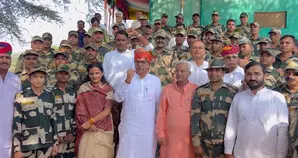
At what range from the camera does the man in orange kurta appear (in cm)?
468

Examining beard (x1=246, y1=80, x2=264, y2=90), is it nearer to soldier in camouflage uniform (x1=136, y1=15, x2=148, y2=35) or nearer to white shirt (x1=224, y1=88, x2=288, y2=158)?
white shirt (x1=224, y1=88, x2=288, y2=158)

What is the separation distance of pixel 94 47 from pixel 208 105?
2828 mm

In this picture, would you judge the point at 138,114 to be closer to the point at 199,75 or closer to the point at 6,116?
the point at 199,75

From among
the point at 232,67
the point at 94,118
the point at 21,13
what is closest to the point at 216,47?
the point at 232,67

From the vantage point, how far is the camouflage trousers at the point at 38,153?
4591mm

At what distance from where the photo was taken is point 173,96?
479 cm

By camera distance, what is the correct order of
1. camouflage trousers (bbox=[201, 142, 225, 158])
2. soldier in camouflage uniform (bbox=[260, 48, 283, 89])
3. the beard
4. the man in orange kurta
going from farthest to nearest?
soldier in camouflage uniform (bbox=[260, 48, 283, 89])
the man in orange kurta
camouflage trousers (bbox=[201, 142, 225, 158])
the beard

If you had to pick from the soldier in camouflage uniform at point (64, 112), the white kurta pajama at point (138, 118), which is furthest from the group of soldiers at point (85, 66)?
the white kurta pajama at point (138, 118)

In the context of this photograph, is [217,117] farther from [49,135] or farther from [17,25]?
[17,25]

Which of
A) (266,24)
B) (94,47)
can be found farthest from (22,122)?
(266,24)

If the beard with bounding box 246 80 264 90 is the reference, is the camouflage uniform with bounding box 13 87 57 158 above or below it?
below

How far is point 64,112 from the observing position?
5078 millimetres

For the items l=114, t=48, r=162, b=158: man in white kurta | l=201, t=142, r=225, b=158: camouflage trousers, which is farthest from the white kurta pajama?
l=201, t=142, r=225, b=158: camouflage trousers

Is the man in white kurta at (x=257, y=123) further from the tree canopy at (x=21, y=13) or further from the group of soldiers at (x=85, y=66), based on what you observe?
the tree canopy at (x=21, y=13)
